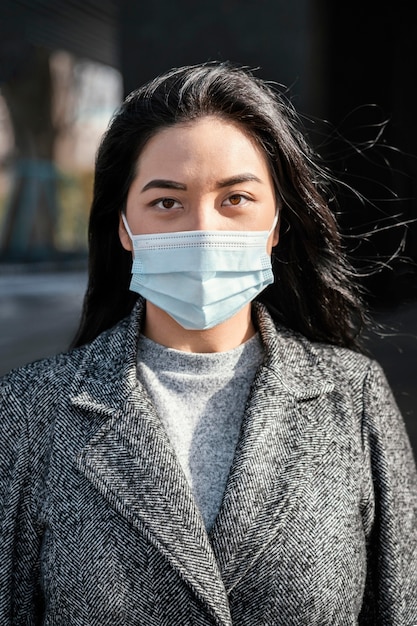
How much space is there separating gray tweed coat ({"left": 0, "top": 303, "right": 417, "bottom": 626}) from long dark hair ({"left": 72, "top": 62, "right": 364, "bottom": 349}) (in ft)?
0.87

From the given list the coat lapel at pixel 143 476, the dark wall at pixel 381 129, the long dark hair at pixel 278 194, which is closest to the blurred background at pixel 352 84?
the dark wall at pixel 381 129

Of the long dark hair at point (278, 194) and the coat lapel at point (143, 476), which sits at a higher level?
the long dark hair at point (278, 194)

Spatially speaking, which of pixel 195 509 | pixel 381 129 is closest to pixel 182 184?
pixel 195 509

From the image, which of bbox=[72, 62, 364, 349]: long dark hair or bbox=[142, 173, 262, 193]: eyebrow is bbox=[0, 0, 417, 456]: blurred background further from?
bbox=[142, 173, 262, 193]: eyebrow

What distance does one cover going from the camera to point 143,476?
1498 mm

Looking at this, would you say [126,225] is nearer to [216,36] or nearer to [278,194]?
[278,194]

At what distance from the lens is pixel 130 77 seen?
9.00 feet

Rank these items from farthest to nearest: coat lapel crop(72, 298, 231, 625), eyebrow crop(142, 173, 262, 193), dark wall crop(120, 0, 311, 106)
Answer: dark wall crop(120, 0, 311, 106) < eyebrow crop(142, 173, 262, 193) < coat lapel crop(72, 298, 231, 625)

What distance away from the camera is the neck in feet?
5.45

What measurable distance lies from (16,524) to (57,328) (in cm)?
456

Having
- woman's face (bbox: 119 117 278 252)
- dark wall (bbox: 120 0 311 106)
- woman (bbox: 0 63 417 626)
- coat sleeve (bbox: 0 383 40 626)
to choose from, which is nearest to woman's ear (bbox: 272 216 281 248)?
woman (bbox: 0 63 417 626)

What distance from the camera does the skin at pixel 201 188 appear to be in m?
1.54

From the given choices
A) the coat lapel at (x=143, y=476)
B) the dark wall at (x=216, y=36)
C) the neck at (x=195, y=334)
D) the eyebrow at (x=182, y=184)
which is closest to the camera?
the coat lapel at (x=143, y=476)

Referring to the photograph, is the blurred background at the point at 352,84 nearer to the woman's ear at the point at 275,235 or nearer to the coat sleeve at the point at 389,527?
the woman's ear at the point at 275,235
